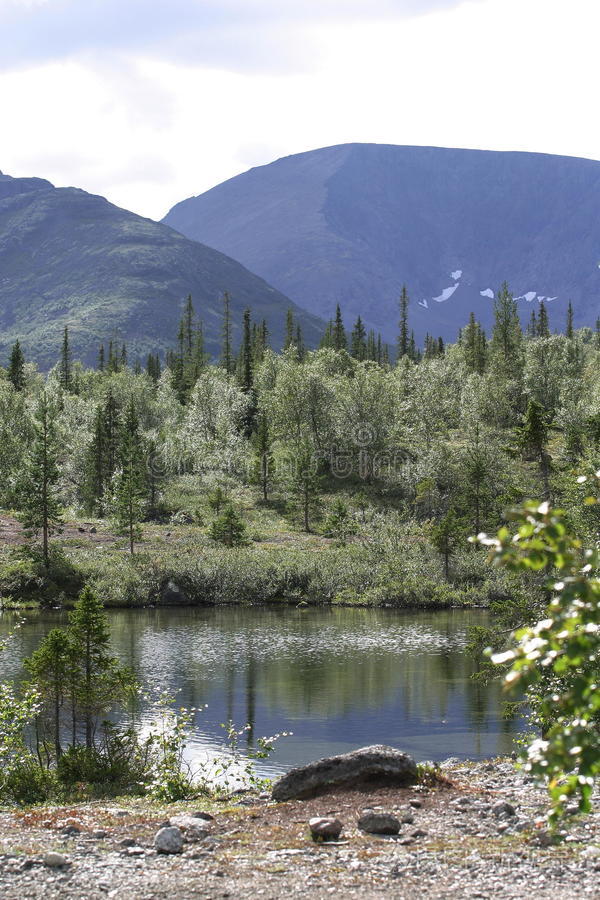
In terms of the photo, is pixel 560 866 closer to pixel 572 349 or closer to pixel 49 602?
pixel 49 602

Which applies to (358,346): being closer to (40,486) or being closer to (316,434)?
(316,434)

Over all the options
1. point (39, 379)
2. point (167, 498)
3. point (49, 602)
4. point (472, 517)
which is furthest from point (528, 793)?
point (39, 379)

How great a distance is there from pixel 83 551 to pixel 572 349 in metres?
81.9

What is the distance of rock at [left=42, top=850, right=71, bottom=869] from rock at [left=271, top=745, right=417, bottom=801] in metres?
5.32

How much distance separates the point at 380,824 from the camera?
1370 cm

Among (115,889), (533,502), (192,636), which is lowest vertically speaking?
(192,636)

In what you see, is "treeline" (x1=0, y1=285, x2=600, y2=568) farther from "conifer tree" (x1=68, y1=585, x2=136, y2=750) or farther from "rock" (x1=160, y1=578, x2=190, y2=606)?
"conifer tree" (x1=68, y1=585, x2=136, y2=750)

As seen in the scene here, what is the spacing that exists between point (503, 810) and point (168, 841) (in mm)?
5675

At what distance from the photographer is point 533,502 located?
548cm

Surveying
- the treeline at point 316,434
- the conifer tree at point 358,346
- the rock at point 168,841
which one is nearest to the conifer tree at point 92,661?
the rock at point 168,841

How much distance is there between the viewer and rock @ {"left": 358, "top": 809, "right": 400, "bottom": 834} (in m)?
13.7

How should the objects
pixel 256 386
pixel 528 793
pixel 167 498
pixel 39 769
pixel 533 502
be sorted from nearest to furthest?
pixel 533 502, pixel 528 793, pixel 39 769, pixel 167 498, pixel 256 386

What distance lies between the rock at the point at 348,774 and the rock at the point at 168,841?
3.83 m

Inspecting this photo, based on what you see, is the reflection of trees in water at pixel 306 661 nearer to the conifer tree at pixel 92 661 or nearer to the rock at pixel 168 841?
the conifer tree at pixel 92 661
